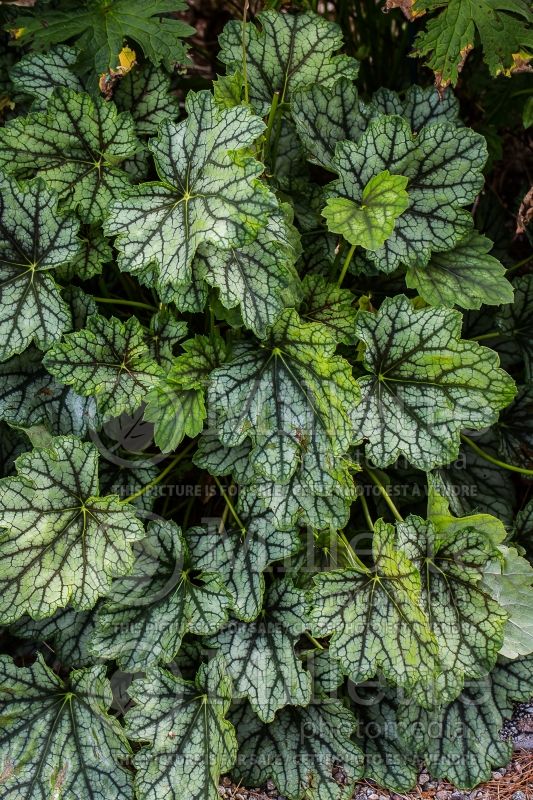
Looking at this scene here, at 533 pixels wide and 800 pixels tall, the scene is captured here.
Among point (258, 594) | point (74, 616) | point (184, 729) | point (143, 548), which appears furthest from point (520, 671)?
point (74, 616)

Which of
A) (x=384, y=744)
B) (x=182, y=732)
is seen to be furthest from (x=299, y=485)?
(x=384, y=744)

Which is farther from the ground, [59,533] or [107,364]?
[107,364]

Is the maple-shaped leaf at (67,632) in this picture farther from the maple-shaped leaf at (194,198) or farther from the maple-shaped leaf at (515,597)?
the maple-shaped leaf at (515,597)

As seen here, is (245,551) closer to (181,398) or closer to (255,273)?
(181,398)

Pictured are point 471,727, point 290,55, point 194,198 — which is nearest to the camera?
point 194,198

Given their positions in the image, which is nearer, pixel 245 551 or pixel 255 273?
pixel 255 273

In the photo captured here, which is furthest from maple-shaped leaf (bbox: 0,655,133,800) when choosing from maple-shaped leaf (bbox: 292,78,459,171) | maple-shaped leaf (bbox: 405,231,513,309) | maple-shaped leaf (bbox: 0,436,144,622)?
maple-shaped leaf (bbox: 292,78,459,171)

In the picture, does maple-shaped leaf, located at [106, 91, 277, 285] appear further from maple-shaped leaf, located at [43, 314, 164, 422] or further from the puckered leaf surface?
the puckered leaf surface

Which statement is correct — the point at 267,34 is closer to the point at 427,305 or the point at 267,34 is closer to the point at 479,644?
the point at 427,305
